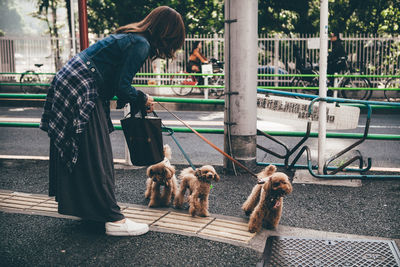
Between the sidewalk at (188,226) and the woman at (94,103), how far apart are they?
299 mm

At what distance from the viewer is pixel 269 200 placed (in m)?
3.39

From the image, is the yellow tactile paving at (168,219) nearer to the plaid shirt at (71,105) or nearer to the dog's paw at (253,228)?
the dog's paw at (253,228)

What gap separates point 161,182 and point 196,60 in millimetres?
11974

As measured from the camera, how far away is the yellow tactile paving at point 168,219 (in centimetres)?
337

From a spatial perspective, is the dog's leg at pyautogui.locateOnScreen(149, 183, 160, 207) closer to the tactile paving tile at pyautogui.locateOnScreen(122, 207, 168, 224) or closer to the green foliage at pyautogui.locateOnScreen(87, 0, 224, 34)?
the tactile paving tile at pyautogui.locateOnScreen(122, 207, 168, 224)

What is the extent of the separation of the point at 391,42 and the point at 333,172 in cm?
1125

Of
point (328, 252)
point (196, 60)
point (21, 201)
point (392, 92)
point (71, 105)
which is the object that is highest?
point (196, 60)

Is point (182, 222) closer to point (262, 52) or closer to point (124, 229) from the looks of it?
point (124, 229)

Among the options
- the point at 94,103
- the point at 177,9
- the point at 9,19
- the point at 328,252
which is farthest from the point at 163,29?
the point at 9,19

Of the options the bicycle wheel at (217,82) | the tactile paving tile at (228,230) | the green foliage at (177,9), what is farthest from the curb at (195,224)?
the green foliage at (177,9)

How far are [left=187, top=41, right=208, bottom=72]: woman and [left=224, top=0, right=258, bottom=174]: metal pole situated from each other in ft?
33.7

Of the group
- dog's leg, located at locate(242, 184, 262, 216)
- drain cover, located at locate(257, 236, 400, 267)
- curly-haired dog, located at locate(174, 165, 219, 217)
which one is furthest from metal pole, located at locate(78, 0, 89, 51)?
drain cover, located at locate(257, 236, 400, 267)

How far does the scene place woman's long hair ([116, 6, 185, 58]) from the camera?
122 inches

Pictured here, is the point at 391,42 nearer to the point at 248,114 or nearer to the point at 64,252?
the point at 248,114
